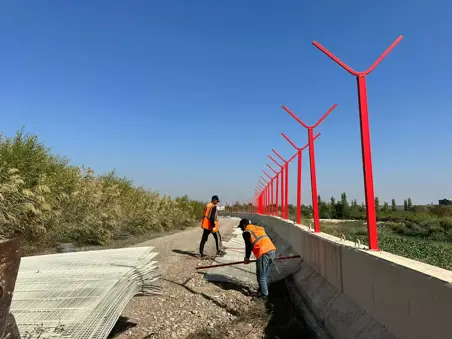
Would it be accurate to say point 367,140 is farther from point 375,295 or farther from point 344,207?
point 344,207

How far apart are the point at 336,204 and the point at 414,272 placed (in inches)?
2933

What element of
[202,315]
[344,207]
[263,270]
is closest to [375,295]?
[202,315]

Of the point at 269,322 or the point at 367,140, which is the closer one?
the point at 367,140

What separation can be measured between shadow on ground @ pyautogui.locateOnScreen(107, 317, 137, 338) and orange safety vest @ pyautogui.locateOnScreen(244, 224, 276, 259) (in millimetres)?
3205

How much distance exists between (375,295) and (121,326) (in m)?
3.81

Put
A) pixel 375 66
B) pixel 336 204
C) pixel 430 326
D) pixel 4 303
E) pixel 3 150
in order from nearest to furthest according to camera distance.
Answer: pixel 4 303 < pixel 430 326 < pixel 375 66 < pixel 3 150 < pixel 336 204

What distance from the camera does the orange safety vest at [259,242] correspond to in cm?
869

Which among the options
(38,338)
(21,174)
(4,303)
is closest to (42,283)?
(38,338)

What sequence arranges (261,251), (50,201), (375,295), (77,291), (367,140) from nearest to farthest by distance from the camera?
1. (375,295)
2. (77,291)
3. (367,140)
4. (261,251)
5. (50,201)

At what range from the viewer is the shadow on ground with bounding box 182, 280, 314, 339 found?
248 inches

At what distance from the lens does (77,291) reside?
539cm

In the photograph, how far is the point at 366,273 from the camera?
495 cm

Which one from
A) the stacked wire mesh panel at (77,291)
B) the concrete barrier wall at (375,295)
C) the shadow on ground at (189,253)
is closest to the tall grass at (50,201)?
the shadow on ground at (189,253)

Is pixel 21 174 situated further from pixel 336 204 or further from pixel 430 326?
pixel 336 204
